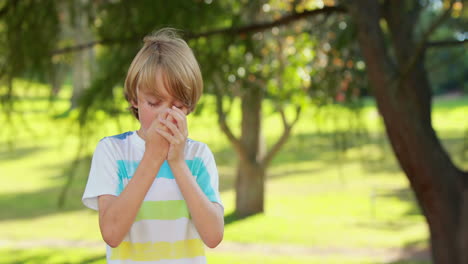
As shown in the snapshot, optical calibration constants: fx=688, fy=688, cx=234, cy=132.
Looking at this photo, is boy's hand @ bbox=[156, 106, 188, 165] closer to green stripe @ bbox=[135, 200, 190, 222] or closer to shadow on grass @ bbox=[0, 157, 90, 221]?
green stripe @ bbox=[135, 200, 190, 222]

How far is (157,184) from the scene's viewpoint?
1543mm

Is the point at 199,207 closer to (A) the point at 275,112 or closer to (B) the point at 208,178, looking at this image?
(B) the point at 208,178

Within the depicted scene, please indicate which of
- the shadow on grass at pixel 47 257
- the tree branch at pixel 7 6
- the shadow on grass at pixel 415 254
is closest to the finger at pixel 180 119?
the tree branch at pixel 7 6

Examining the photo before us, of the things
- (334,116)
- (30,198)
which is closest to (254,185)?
(30,198)

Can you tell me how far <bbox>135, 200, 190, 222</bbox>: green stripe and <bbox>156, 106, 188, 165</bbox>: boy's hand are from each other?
0.15 m

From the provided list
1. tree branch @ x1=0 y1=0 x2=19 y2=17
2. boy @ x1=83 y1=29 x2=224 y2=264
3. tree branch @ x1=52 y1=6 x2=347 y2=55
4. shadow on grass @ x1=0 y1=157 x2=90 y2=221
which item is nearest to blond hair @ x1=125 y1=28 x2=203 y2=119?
boy @ x1=83 y1=29 x2=224 y2=264

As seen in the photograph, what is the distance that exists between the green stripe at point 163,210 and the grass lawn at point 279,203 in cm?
182

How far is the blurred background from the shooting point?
140 inches

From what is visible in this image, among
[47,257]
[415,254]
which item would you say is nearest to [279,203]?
[415,254]

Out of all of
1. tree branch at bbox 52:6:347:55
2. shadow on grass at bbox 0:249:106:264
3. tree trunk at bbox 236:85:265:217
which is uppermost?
tree branch at bbox 52:6:347:55

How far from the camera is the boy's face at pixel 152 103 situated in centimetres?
152

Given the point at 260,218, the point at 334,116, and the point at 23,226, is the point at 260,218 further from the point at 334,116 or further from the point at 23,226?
the point at 334,116

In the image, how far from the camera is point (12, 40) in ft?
11.5

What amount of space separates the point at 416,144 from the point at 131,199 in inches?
109
